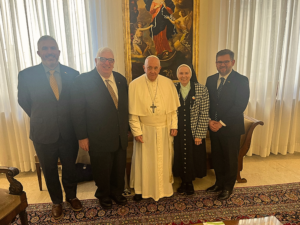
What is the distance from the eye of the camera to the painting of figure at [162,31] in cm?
329

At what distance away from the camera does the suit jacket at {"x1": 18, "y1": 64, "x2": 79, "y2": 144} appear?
200 cm

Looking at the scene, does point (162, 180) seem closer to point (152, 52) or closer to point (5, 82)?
point (152, 52)

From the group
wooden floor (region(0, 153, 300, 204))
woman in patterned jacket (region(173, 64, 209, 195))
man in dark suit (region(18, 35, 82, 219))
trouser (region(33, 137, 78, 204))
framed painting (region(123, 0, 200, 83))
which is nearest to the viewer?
man in dark suit (region(18, 35, 82, 219))

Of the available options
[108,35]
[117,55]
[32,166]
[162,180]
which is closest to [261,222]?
[162,180]

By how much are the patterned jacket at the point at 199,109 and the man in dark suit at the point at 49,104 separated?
134 centimetres

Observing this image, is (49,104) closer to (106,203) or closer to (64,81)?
(64,81)

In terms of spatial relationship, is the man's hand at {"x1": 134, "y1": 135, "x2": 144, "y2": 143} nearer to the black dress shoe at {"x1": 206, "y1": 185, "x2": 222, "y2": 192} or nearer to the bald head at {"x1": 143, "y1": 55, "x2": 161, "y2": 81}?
the bald head at {"x1": 143, "y1": 55, "x2": 161, "y2": 81}

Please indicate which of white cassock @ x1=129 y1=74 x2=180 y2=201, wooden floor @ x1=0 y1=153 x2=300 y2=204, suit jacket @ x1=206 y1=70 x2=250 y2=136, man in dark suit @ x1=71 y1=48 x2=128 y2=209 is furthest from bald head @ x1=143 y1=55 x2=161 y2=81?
wooden floor @ x1=0 y1=153 x2=300 y2=204

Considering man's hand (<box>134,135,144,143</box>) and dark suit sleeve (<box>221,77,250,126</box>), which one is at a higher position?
dark suit sleeve (<box>221,77,250,126</box>)

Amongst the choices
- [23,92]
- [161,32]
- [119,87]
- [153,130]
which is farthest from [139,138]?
[161,32]

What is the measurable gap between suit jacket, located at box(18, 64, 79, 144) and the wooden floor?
1.15m

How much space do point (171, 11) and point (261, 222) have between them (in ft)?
10.6

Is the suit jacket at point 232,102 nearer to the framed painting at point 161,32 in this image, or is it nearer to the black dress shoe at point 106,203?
the framed painting at point 161,32

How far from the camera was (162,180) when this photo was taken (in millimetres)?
2389
